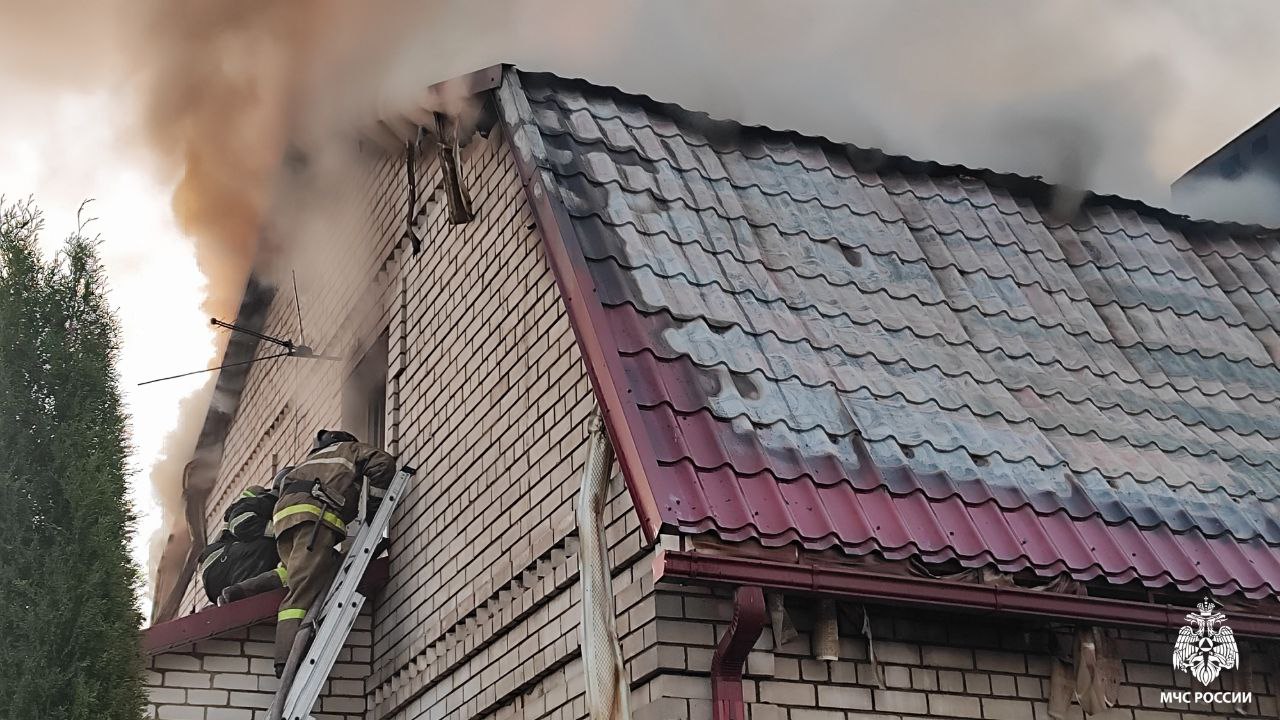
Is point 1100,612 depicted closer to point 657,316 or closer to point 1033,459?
point 1033,459

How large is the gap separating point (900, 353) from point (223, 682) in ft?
14.1

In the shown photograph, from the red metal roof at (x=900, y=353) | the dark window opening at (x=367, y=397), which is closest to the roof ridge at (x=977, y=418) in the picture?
the red metal roof at (x=900, y=353)

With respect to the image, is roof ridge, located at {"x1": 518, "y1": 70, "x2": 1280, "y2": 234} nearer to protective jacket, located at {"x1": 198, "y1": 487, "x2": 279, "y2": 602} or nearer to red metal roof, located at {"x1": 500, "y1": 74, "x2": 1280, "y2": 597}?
red metal roof, located at {"x1": 500, "y1": 74, "x2": 1280, "y2": 597}

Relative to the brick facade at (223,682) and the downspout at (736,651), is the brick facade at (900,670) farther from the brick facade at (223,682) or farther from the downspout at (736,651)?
the brick facade at (223,682)

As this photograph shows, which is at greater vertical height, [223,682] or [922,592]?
[223,682]

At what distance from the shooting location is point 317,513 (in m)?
7.85

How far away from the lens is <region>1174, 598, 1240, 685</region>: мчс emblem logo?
5.91 meters

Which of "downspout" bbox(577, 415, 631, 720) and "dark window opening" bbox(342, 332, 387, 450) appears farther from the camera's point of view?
"dark window opening" bbox(342, 332, 387, 450)

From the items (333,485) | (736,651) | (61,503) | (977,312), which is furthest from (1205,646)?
(61,503)

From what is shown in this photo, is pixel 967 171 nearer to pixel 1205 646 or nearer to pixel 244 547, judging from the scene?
pixel 1205 646

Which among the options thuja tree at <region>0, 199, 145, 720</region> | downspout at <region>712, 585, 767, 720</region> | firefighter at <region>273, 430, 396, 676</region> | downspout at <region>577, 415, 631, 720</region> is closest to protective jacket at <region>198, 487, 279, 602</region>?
firefighter at <region>273, 430, 396, 676</region>

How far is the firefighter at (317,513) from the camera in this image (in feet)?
25.3

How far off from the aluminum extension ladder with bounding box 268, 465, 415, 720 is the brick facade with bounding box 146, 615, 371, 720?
29cm

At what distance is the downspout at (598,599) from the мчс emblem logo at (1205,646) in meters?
2.50
